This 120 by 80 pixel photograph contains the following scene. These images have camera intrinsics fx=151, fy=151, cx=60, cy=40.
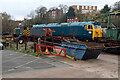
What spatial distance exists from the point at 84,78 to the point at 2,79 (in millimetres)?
3425

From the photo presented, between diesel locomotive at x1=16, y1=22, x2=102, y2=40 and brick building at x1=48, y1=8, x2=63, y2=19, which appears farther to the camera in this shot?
brick building at x1=48, y1=8, x2=63, y2=19

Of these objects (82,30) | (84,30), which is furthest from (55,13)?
(84,30)

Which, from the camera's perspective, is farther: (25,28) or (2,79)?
(25,28)

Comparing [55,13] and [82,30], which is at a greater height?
[55,13]

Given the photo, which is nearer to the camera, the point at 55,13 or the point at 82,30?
the point at 82,30

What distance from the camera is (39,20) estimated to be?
196ft

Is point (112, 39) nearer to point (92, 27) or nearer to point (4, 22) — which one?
point (92, 27)

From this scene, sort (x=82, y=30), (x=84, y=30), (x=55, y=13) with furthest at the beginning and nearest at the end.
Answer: (x=55, y=13)
(x=82, y=30)
(x=84, y=30)

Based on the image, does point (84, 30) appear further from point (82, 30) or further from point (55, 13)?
point (55, 13)

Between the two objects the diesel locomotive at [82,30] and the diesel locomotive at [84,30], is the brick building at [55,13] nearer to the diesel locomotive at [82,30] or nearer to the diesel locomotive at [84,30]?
the diesel locomotive at [84,30]

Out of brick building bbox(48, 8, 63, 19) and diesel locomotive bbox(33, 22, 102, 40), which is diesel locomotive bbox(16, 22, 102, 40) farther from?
brick building bbox(48, 8, 63, 19)

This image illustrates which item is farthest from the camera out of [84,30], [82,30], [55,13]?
[55,13]

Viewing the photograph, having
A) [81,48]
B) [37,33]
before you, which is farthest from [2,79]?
[37,33]

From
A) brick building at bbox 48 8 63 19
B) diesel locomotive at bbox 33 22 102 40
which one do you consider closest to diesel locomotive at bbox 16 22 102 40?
diesel locomotive at bbox 33 22 102 40
